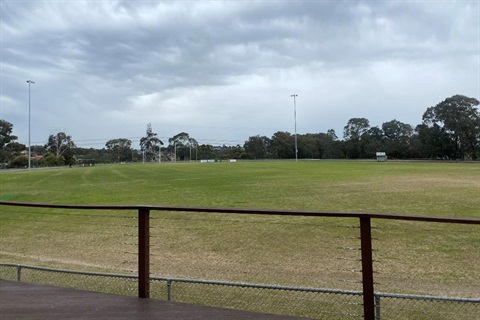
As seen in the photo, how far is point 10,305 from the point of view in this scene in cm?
365

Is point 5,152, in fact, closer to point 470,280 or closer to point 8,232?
point 8,232

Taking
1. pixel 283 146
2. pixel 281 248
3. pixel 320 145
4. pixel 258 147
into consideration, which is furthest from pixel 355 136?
pixel 281 248

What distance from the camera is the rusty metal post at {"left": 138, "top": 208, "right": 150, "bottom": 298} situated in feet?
12.3

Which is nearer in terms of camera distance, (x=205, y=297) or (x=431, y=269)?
(x=205, y=297)

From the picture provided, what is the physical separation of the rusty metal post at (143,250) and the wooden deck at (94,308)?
110mm

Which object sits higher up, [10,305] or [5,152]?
[5,152]

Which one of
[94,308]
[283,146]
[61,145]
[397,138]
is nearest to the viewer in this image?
[94,308]

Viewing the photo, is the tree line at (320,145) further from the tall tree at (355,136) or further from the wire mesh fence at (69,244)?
the wire mesh fence at (69,244)

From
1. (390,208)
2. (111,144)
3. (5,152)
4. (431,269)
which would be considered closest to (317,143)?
(111,144)

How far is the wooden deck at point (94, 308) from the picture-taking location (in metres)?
3.33

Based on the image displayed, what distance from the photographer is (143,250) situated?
3803mm

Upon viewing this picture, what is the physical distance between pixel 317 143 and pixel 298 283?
10789 cm

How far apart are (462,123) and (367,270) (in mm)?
85877

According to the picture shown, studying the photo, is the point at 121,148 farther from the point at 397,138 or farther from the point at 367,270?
the point at 367,270
